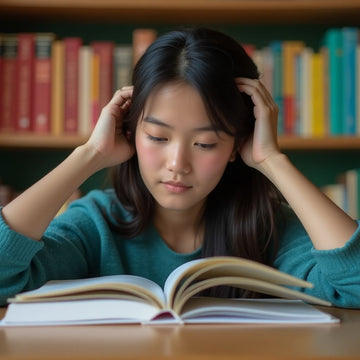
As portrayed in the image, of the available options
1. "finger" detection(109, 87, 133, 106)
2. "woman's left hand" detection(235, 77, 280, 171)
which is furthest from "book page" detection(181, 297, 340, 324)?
"finger" detection(109, 87, 133, 106)

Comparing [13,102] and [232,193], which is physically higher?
[13,102]

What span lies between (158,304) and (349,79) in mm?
1316

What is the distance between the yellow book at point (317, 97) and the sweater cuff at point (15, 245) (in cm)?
114

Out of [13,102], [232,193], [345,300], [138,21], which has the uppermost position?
[138,21]

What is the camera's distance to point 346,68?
1.84 m

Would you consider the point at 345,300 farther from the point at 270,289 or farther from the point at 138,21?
the point at 138,21

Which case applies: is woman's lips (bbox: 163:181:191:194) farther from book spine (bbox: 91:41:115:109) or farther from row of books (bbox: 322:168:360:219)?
row of books (bbox: 322:168:360:219)

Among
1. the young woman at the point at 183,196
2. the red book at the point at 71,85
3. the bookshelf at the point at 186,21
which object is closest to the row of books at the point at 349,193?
the bookshelf at the point at 186,21

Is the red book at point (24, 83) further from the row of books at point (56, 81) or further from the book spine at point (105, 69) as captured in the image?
the book spine at point (105, 69)

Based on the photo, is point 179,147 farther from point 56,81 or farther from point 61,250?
point 56,81

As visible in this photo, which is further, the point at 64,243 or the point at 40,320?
the point at 64,243

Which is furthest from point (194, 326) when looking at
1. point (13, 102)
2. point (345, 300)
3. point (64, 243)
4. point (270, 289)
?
point (13, 102)

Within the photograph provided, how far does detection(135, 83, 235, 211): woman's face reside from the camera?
1.03 m

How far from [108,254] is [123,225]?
0.26ft
